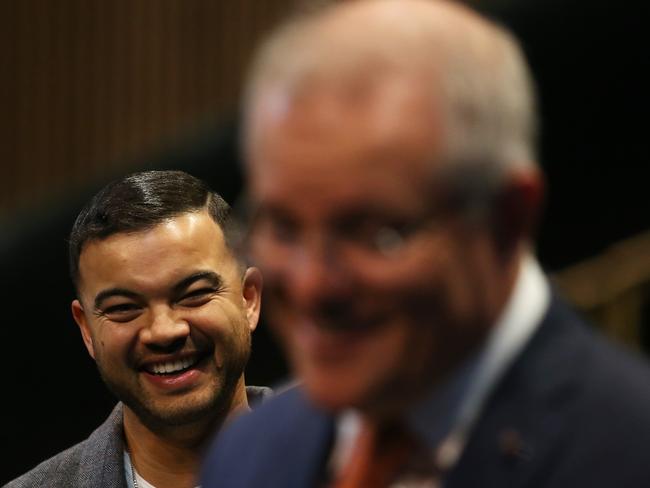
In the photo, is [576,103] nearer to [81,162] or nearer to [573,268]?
[573,268]

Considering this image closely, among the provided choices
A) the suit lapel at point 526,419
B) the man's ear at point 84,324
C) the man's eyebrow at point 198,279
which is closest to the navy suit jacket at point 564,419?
the suit lapel at point 526,419

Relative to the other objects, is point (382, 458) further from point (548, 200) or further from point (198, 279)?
point (548, 200)

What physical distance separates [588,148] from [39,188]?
2593 millimetres

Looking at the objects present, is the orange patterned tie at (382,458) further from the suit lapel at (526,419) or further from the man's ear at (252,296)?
the man's ear at (252,296)

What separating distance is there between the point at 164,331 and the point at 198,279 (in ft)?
0.20

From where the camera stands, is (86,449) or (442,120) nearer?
(442,120)

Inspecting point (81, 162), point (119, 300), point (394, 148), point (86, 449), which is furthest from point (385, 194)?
point (81, 162)

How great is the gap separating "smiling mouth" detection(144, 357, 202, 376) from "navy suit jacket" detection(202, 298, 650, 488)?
491 mm

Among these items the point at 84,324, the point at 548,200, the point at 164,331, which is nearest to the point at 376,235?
the point at 164,331

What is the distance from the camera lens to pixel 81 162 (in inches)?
147

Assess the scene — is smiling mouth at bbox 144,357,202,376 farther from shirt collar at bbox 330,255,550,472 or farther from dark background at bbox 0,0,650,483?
shirt collar at bbox 330,255,550,472

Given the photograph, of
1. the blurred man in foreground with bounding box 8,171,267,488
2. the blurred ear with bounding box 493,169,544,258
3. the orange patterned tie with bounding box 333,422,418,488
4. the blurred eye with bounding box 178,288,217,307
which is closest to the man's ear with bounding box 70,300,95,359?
the blurred man in foreground with bounding box 8,171,267,488

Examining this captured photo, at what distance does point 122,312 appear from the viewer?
1.22 metres

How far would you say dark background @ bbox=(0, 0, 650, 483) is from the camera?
4.66 ft
